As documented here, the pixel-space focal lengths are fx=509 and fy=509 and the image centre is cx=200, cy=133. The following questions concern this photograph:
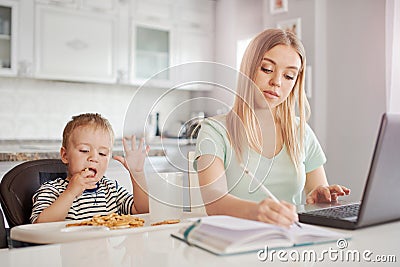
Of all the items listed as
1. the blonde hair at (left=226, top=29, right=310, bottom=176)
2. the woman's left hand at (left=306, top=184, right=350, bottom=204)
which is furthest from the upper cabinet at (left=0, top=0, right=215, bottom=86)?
the woman's left hand at (left=306, top=184, right=350, bottom=204)

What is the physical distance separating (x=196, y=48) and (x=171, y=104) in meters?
3.44

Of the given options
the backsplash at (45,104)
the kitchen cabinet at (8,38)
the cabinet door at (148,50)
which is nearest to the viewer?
the kitchen cabinet at (8,38)

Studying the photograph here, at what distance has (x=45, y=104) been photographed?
411cm

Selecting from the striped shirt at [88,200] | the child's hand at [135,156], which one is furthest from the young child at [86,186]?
the child's hand at [135,156]

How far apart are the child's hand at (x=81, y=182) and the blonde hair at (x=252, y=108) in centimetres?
41

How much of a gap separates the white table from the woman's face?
1.51 ft

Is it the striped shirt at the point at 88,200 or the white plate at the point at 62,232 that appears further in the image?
the striped shirt at the point at 88,200

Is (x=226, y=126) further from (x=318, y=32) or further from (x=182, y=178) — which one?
(x=318, y=32)

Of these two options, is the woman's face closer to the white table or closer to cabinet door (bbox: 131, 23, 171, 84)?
the white table

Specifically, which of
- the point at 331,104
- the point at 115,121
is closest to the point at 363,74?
the point at 331,104

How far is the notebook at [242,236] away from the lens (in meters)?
0.81

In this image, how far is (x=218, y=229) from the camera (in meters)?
0.85

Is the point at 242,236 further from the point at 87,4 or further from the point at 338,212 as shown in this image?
the point at 87,4

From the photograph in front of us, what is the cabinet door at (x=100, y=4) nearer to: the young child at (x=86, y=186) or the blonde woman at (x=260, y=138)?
the young child at (x=86, y=186)
